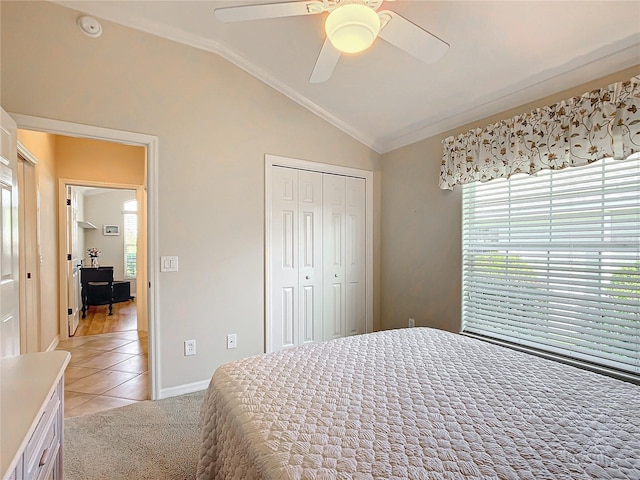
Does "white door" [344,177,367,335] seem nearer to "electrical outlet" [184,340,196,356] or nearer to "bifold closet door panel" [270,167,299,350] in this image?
"bifold closet door panel" [270,167,299,350]

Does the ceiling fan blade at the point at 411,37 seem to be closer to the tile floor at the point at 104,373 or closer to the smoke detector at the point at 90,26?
the smoke detector at the point at 90,26

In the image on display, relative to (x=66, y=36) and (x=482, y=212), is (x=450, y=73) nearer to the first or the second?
(x=482, y=212)

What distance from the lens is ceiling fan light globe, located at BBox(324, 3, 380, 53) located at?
4.41 feet

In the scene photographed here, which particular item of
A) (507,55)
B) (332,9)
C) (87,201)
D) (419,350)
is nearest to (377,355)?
(419,350)

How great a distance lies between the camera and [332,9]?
148 centimetres

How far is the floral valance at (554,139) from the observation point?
186 cm

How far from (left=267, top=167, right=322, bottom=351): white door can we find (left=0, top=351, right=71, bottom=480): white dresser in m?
1.89

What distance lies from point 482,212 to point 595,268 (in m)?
0.88

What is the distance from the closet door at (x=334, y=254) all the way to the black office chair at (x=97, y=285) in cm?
461

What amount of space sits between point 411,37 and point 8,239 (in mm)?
2442

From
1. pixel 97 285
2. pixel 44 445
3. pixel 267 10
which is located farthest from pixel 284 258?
pixel 97 285

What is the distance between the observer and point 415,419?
109 cm

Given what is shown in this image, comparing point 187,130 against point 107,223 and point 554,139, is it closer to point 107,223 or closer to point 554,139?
point 554,139

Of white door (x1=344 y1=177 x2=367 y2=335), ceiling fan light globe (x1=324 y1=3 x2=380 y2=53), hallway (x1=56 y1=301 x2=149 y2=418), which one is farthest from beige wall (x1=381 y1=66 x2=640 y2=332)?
hallway (x1=56 y1=301 x2=149 y2=418)
